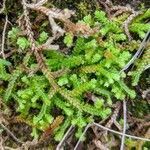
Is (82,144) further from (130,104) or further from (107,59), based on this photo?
(107,59)

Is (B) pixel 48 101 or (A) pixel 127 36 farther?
(A) pixel 127 36

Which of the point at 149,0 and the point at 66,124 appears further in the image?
the point at 149,0

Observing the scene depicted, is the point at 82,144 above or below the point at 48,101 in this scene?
below

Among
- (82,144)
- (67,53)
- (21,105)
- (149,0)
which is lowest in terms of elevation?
(82,144)

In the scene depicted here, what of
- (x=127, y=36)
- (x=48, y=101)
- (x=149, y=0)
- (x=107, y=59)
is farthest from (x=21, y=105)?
(x=149, y=0)

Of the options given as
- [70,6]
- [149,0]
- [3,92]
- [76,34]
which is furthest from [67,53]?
[149,0]

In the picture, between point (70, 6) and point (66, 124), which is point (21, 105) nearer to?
point (66, 124)
